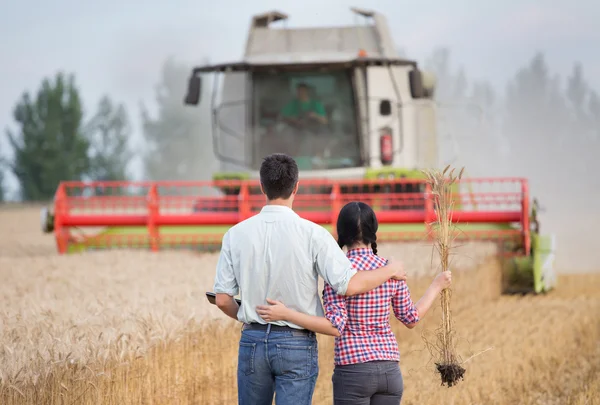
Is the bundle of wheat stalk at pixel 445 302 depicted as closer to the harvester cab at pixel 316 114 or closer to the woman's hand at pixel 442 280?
the woman's hand at pixel 442 280

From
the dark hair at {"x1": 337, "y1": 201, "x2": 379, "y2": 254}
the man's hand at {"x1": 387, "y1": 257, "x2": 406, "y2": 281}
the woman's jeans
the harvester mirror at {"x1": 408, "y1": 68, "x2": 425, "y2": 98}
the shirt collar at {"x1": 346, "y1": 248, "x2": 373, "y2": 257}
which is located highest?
the harvester mirror at {"x1": 408, "y1": 68, "x2": 425, "y2": 98}

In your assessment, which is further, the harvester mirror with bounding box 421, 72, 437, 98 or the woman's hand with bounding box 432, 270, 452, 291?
the harvester mirror with bounding box 421, 72, 437, 98

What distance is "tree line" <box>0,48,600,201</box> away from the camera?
157ft

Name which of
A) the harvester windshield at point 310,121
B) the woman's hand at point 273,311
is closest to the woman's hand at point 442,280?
the woman's hand at point 273,311

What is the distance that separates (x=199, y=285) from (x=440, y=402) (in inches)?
103

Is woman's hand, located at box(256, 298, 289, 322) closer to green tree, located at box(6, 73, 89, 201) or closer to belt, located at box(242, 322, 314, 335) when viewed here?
belt, located at box(242, 322, 314, 335)

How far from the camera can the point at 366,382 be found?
3.44 metres

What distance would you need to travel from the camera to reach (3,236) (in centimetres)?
2428

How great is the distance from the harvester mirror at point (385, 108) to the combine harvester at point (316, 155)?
1 centimetres

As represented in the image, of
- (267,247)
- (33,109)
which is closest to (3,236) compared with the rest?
(267,247)

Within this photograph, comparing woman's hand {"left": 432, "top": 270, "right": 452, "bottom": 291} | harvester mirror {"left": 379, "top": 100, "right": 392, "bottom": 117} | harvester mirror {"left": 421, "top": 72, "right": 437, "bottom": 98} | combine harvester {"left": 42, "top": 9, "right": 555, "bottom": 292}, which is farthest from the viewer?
harvester mirror {"left": 421, "top": 72, "right": 437, "bottom": 98}

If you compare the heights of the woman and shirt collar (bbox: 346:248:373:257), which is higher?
shirt collar (bbox: 346:248:373:257)

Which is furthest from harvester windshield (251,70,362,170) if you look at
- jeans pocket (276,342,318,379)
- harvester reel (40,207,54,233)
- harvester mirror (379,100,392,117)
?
jeans pocket (276,342,318,379)

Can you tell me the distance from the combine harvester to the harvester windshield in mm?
13
